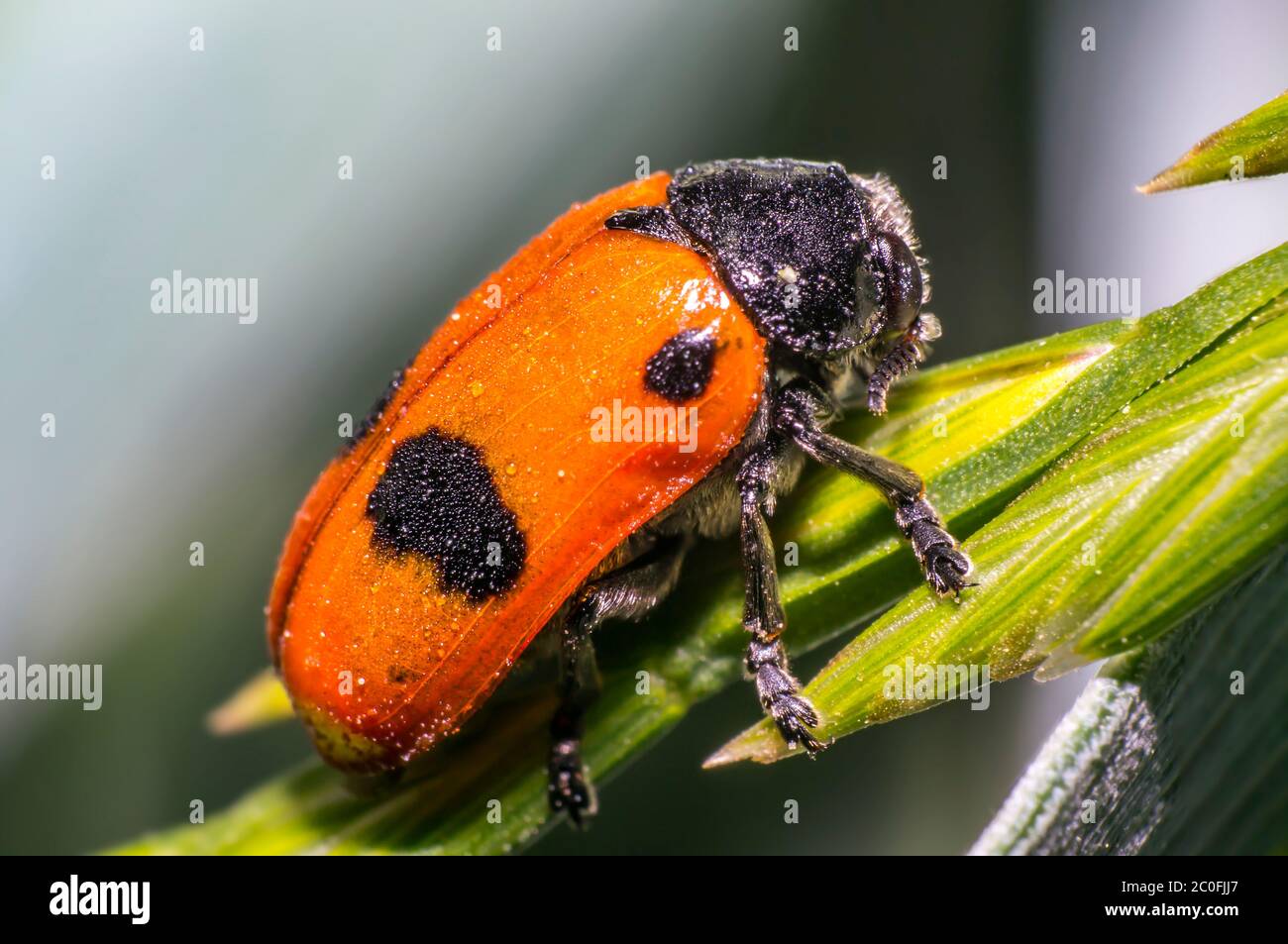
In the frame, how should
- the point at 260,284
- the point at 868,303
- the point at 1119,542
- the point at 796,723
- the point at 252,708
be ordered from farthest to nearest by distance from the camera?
the point at 260,284 < the point at 868,303 < the point at 252,708 < the point at 796,723 < the point at 1119,542

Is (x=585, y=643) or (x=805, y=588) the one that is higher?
(x=805, y=588)

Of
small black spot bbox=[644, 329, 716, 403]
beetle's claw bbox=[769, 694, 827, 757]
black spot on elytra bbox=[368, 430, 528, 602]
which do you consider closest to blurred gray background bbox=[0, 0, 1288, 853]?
black spot on elytra bbox=[368, 430, 528, 602]

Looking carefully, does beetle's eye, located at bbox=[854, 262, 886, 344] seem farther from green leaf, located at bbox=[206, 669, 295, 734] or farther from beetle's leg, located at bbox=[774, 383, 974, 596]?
green leaf, located at bbox=[206, 669, 295, 734]

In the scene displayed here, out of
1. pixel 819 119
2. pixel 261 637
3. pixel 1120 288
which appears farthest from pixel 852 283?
pixel 1120 288

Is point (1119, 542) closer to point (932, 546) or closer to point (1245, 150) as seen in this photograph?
point (932, 546)

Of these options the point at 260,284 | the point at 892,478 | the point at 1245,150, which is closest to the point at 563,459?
the point at 892,478

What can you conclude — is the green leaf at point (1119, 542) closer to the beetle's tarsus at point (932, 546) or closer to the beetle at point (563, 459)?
the beetle's tarsus at point (932, 546)
